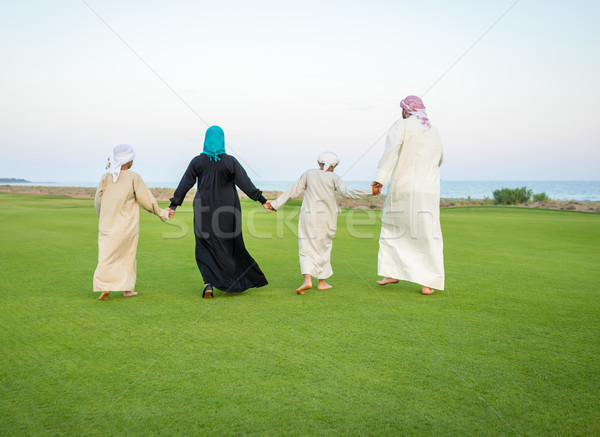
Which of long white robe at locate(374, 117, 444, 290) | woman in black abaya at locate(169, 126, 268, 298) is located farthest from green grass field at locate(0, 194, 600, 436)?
long white robe at locate(374, 117, 444, 290)

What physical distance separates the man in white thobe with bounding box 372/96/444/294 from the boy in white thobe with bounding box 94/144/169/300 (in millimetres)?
3151

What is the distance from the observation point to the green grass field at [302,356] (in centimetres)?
308

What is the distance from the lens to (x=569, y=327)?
499 centimetres

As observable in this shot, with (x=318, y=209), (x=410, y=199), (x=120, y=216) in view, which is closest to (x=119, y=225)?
(x=120, y=216)

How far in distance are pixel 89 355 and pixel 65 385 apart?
23.6 inches

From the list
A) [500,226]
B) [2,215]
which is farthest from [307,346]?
[2,215]

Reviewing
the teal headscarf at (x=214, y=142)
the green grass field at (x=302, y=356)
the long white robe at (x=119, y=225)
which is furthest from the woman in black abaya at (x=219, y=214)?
the long white robe at (x=119, y=225)

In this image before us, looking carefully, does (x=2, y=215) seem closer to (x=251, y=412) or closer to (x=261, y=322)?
(x=261, y=322)

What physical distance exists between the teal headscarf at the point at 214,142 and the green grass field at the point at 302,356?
6.12ft

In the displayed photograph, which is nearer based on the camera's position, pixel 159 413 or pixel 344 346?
pixel 159 413

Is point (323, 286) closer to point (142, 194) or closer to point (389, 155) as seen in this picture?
point (389, 155)

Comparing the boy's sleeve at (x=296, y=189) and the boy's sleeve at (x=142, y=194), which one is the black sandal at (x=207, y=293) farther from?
the boy's sleeve at (x=296, y=189)

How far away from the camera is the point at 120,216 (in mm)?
6664

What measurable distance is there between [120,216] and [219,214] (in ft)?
4.14
